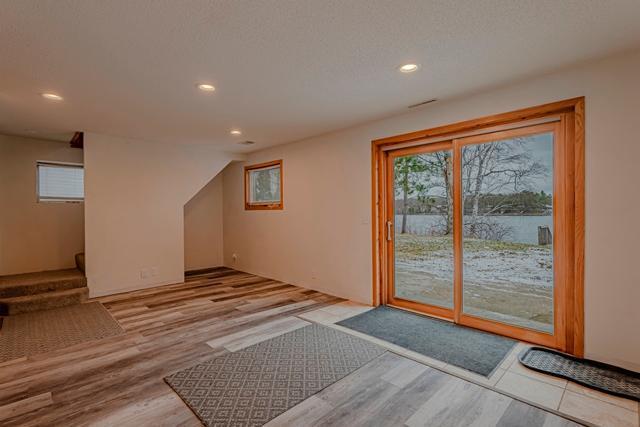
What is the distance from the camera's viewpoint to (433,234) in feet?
12.1

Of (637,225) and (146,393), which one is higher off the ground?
(637,225)

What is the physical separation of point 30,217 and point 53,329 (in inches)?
96.8

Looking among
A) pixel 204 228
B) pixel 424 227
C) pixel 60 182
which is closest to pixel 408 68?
pixel 424 227

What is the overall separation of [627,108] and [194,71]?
3.32 metres

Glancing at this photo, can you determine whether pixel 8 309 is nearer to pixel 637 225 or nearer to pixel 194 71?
pixel 194 71

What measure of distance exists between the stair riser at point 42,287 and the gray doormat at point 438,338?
3772mm

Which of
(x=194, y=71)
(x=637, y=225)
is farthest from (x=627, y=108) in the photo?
(x=194, y=71)

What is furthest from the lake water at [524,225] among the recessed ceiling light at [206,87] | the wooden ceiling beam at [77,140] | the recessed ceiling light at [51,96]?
the wooden ceiling beam at [77,140]

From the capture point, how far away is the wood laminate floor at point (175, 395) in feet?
6.20

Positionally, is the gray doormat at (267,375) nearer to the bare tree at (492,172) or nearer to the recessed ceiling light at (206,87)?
the bare tree at (492,172)

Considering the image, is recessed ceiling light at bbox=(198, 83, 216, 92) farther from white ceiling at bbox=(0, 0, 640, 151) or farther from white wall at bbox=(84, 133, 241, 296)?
white wall at bbox=(84, 133, 241, 296)

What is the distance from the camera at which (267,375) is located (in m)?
2.38

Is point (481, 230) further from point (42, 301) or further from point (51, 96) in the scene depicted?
point (42, 301)

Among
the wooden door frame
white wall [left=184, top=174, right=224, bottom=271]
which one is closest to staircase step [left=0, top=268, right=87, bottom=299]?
white wall [left=184, top=174, right=224, bottom=271]
